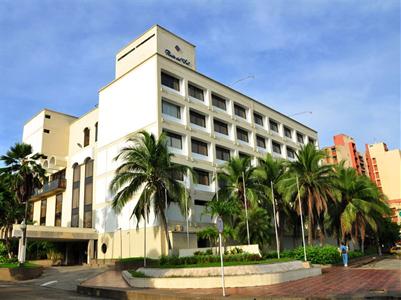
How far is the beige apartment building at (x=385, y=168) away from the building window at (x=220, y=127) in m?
77.7

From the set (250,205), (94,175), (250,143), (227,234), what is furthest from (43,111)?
(227,234)

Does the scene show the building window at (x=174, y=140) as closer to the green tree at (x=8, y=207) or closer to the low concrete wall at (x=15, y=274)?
the green tree at (x=8, y=207)

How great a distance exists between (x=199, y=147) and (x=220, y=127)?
5094 mm

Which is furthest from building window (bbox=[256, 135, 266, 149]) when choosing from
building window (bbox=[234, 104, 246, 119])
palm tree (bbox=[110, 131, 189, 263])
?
palm tree (bbox=[110, 131, 189, 263])

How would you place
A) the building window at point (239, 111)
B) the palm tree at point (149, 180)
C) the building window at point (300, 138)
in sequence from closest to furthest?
the palm tree at point (149, 180) → the building window at point (239, 111) → the building window at point (300, 138)

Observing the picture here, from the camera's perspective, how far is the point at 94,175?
42.3 m

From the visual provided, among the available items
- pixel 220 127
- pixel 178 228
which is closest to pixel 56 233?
pixel 178 228

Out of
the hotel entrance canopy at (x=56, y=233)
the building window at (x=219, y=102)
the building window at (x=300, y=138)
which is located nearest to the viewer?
the hotel entrance canopy at (x=56, y=233)

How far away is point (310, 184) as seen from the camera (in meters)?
32.3

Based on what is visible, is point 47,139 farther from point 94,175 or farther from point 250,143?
point 250,143

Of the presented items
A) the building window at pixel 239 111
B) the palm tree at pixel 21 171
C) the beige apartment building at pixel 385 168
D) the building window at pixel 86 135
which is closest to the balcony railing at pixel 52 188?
the building window at pixel 86 135

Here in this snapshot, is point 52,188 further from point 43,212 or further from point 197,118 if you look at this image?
point 197,118

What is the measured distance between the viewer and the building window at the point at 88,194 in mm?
42250

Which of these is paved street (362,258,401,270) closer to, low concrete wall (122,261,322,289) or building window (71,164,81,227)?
low concrete wall (122,261,322,289)
